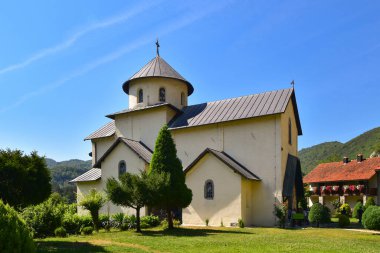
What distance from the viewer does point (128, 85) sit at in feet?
119

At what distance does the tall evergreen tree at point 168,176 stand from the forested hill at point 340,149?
70447 millimetres

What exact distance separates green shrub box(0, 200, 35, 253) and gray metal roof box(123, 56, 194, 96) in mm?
26410

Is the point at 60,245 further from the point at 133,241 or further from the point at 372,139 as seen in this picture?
the point at 372,139

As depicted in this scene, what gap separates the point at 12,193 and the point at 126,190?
6.06 m

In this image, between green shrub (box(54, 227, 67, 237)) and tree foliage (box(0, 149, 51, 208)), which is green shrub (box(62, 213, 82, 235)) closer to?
green shrub (box(54, 227, 67, 237))

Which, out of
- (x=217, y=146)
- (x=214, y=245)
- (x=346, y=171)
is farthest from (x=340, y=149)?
(x=214, y=245)

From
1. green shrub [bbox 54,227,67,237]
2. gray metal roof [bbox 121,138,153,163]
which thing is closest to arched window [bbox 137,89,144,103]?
A: gray metal roof [bbox 121,138,153,163]

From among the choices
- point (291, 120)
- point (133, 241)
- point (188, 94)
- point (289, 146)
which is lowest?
point (133, 241)

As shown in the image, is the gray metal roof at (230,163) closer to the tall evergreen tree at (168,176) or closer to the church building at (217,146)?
the church building at (217,146)

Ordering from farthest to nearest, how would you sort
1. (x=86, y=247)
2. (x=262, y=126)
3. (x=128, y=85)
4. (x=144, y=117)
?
(x=128, y=85) → (x=144, y=117) → (x=262, y=126) → (x=86, y=247)

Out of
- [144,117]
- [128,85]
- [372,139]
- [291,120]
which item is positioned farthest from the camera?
[372,139]

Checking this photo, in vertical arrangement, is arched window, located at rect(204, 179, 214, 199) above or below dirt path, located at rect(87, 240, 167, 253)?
above

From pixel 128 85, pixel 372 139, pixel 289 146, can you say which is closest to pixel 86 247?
pixel 289 146

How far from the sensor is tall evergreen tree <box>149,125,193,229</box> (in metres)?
21.8
